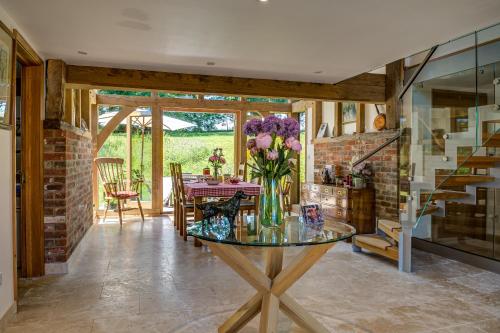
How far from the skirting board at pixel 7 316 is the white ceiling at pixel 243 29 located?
6.91 ft

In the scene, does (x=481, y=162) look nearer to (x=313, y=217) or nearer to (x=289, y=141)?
(x=313, y=217)

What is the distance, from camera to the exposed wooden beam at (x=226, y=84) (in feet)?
13.4

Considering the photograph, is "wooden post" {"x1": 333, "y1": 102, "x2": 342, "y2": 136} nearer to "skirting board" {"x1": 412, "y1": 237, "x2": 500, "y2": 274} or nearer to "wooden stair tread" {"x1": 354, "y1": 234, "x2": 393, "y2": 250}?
"skirting board" {"x1": 412, "y1": 237, "x2": 500, "y2": 274}

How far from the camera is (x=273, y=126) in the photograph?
8.14 ft

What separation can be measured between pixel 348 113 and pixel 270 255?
4298 millimetres

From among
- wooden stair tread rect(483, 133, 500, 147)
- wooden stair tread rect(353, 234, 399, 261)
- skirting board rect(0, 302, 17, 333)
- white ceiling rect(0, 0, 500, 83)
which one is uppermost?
white ceiling rect(0, 0, 500, 83)

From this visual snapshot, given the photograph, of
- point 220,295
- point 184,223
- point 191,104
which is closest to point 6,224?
point 220,295

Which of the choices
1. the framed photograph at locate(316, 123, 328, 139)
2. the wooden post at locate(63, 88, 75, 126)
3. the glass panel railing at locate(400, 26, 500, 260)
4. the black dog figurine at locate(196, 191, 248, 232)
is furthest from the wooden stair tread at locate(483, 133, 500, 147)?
the wooden post at locate(63, 88, 75, 126)

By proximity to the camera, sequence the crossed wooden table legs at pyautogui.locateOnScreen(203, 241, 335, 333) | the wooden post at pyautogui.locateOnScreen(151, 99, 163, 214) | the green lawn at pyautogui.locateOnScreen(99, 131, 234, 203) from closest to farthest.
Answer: the crossed wooden table legs at pyautogui.locateOnScreen(203, 241, 335, 333) < the green lawn at pyautogui.locateOnScreen(99, 131, 234, 203) < the wooden post at pyautogui.locateOnScreen(151, 99, 163, 214)

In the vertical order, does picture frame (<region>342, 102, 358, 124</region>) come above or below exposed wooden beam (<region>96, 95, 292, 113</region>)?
below

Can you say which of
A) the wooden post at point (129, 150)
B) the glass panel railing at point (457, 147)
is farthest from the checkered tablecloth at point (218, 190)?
the wooden post at point (129, 150)

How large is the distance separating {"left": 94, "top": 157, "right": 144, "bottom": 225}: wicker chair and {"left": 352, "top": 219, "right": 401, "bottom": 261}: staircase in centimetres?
380

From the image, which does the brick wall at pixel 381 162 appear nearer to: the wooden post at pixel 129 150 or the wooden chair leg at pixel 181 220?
the wooden chair leg at pixel 181 220

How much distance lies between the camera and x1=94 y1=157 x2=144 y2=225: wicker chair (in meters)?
6.16
